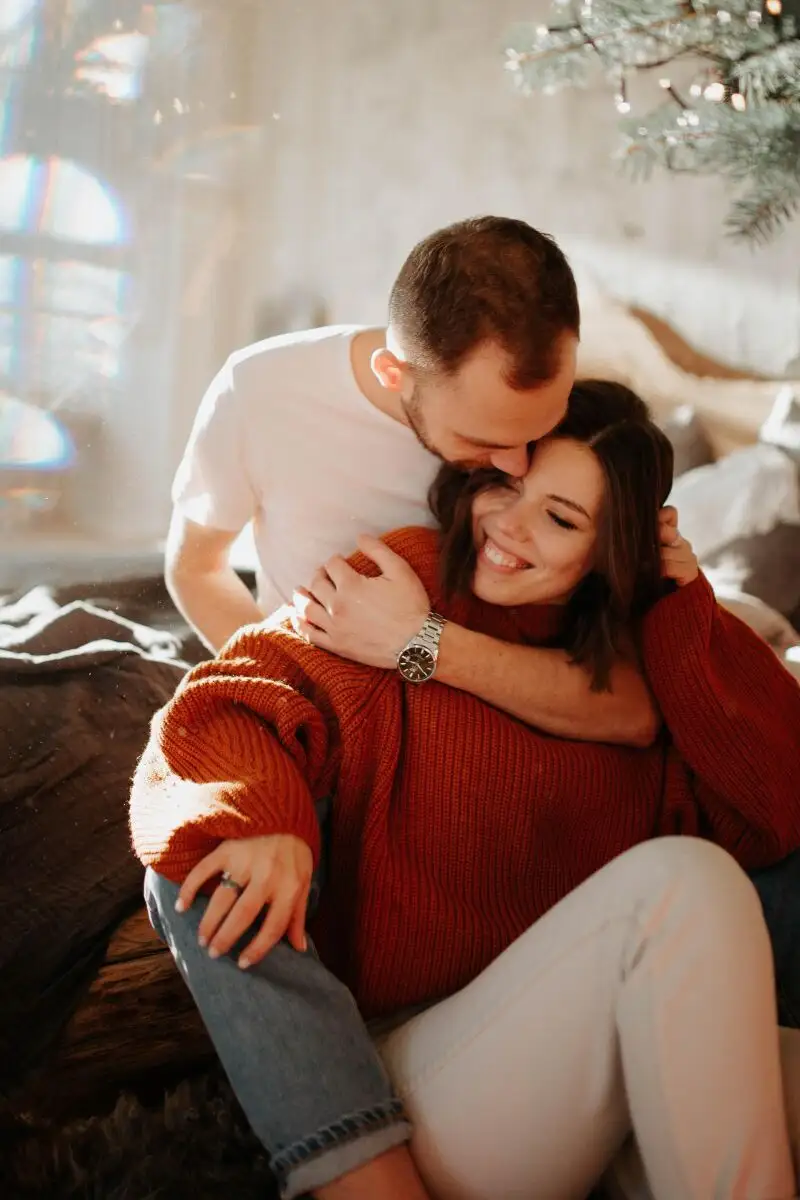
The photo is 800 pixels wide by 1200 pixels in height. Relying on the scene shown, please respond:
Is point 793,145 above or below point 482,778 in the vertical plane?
above

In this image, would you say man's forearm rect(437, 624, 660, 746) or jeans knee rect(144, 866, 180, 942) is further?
man's forearm rect(437, 624, 660, 746)

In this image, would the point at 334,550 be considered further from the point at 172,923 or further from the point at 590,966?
the point at 590,966

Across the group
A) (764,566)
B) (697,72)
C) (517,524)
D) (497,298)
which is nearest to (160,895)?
(517,524)

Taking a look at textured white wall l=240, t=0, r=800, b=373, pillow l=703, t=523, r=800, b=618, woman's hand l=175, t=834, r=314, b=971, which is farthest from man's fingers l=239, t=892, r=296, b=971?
pillow l=703, t=523, r=800, b=618

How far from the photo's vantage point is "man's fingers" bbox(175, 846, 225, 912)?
1.05m

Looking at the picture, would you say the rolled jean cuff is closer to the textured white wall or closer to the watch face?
the watch face

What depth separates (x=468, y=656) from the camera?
1.27 metres

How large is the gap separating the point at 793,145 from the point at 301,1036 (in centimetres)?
143

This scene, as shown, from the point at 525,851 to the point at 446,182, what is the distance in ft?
3.39

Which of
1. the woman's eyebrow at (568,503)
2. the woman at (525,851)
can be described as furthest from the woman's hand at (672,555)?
the woman's eyebrow at (568,503)

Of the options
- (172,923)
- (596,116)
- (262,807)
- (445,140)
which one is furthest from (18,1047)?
(596,116)

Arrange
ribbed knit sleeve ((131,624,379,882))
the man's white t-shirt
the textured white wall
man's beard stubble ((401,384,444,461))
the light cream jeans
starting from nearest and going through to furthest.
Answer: the light cream jeans → ribbed knit sleeve ((131,624,379,882)) → man's beard stubble ((401,384,444,461)) → the man's white t-shirt → the textured white wall

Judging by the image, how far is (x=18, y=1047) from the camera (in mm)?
1337

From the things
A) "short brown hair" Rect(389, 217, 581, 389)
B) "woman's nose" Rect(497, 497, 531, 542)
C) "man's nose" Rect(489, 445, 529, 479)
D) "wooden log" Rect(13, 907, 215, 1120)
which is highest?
"short brown hair" Rect(389, 217, 581, 389)
